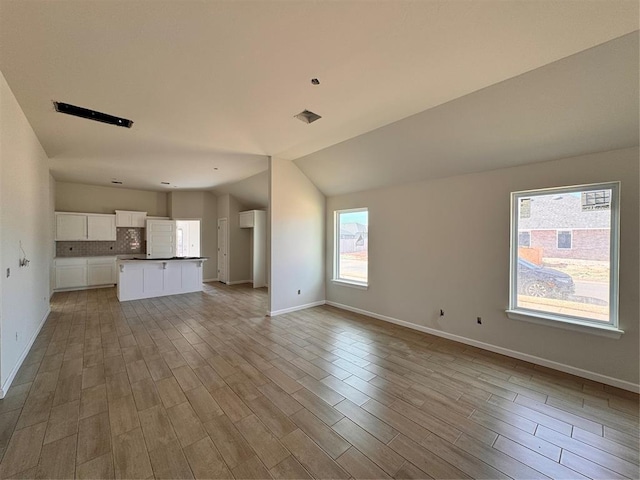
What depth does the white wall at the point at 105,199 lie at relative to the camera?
711cm

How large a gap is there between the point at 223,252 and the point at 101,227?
10.9 feet

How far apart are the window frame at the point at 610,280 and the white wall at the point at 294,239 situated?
3.35m

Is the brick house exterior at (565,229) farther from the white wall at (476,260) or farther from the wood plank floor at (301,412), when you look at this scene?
the wood plank floor at (301,412)

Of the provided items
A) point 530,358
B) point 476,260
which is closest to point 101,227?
point 476,260

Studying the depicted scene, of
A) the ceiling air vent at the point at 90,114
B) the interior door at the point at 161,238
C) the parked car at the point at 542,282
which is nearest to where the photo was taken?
the ceiling air vent at the point at 90,114

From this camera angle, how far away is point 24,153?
3123 millimetres

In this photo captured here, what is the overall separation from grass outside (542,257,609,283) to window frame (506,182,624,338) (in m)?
0.06

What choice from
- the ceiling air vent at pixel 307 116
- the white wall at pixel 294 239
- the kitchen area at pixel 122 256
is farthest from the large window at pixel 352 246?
the kitchen area at pixel 122 256

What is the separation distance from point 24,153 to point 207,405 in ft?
12.1

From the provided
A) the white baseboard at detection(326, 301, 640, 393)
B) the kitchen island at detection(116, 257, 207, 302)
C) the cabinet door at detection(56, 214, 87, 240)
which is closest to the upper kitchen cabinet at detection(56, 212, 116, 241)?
the cabinet door at detection(56, 214, 87, 240)

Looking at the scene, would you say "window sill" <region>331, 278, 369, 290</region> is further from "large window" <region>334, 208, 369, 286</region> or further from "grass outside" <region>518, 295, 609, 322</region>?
"grass outside" <region>518, 295, 609, 322</region>

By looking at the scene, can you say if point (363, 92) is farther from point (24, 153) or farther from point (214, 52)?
point (24, 153)

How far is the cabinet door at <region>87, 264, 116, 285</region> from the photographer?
7082 mm

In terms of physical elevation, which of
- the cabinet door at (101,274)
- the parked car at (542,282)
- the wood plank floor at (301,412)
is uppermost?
the parked car at (542,282)
